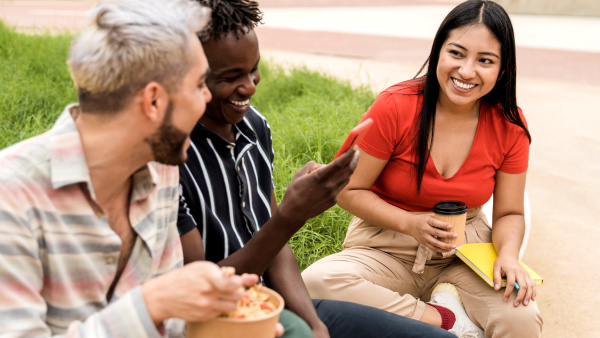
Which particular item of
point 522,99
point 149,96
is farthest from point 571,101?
point 149,96

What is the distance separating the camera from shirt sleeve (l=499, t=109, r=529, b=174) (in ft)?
9.86

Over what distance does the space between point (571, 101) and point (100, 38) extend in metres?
7.43

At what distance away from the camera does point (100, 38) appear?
153cm

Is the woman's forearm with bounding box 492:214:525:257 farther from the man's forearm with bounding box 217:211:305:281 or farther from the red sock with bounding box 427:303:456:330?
the man's forearm with bounding box 217:211:305:281

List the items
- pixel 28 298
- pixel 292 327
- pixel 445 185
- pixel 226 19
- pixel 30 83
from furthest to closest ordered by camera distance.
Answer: pixel 30 83, pixel 445 185, pixel 226 19, pixel 292 327, pixel 28 298

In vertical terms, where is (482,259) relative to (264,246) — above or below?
below

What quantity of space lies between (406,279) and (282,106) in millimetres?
3314

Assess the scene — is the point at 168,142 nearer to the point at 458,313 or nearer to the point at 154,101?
the point at 154,101

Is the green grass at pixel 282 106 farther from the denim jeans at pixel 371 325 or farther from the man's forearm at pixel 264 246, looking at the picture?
the man's forearm at pixel 264 246

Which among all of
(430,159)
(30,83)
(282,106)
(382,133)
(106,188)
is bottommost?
(282,106)

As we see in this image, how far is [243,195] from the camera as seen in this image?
2.21m

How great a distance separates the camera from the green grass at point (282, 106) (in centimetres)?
402

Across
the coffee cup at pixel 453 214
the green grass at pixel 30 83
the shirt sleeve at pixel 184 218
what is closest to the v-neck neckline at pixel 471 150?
the coffee cup at pixel 453 214

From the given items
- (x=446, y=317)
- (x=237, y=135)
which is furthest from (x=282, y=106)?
(x=237, y=135)
